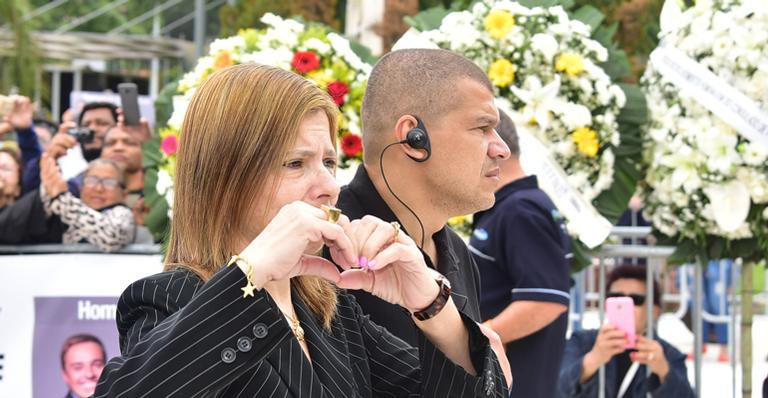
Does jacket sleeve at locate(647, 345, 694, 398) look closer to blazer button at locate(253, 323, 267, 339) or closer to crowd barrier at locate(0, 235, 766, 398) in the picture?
crowd barrier at locate(0, 235, 766, 398)

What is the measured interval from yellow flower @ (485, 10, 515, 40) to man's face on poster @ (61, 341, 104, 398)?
8.03 ft

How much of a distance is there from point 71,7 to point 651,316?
26.1 meters

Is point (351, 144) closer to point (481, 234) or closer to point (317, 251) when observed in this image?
point (481, 234)

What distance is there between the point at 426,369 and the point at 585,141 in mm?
3453

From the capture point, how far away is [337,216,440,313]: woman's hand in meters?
2.21

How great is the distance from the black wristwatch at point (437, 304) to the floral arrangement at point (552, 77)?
11.0ft

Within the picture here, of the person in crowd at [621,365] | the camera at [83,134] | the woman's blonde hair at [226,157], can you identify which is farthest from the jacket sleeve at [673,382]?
the woman's blonde hair at [226,157]

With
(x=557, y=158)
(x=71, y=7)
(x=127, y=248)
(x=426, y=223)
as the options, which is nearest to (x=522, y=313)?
(x=557, y=158)

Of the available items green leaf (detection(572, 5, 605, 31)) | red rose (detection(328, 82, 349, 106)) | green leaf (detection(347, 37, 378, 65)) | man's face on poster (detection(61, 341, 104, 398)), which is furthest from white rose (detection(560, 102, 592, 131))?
man's face on poster (detection(61, 341, 104, 398))

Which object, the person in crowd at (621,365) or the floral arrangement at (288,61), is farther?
the person in crowd at (621,365)

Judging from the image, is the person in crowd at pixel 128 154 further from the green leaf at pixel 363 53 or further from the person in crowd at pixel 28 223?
A: the green leaf at pixel 363 53

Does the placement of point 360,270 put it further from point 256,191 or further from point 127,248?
point 127,248

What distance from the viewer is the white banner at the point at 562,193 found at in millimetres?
5641

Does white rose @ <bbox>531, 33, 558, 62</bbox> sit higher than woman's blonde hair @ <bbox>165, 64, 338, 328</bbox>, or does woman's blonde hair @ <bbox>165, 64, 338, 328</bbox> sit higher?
woman's blonde hair @ <bbox>165, 64, 338, 328</bbox>
